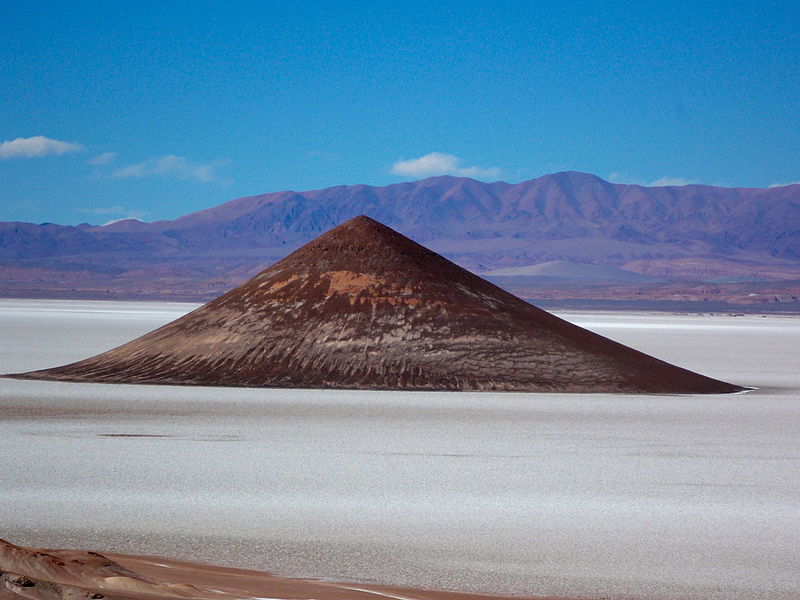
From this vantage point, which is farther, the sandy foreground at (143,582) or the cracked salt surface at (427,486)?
the cracked salt surface at (427,486)

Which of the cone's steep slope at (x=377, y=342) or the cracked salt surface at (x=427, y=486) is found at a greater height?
the cone's steep slope at (x=377, y=342)

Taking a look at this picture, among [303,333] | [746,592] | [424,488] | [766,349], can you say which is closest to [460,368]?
[303,333]

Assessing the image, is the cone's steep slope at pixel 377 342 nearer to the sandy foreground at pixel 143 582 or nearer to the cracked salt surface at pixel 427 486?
the cracked salt surface at pixel 427 486

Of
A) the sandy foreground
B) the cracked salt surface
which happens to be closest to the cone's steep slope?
the cracked salt surface

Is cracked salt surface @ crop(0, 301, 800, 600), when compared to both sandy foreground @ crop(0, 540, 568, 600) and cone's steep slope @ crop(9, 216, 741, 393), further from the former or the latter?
cone's steep slope @ crop(9, 216, 741, 393)

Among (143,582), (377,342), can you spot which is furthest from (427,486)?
(377,342)

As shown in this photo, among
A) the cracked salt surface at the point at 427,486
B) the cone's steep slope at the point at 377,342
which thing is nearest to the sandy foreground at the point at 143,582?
the cracked salt surface at the point at 427,486
